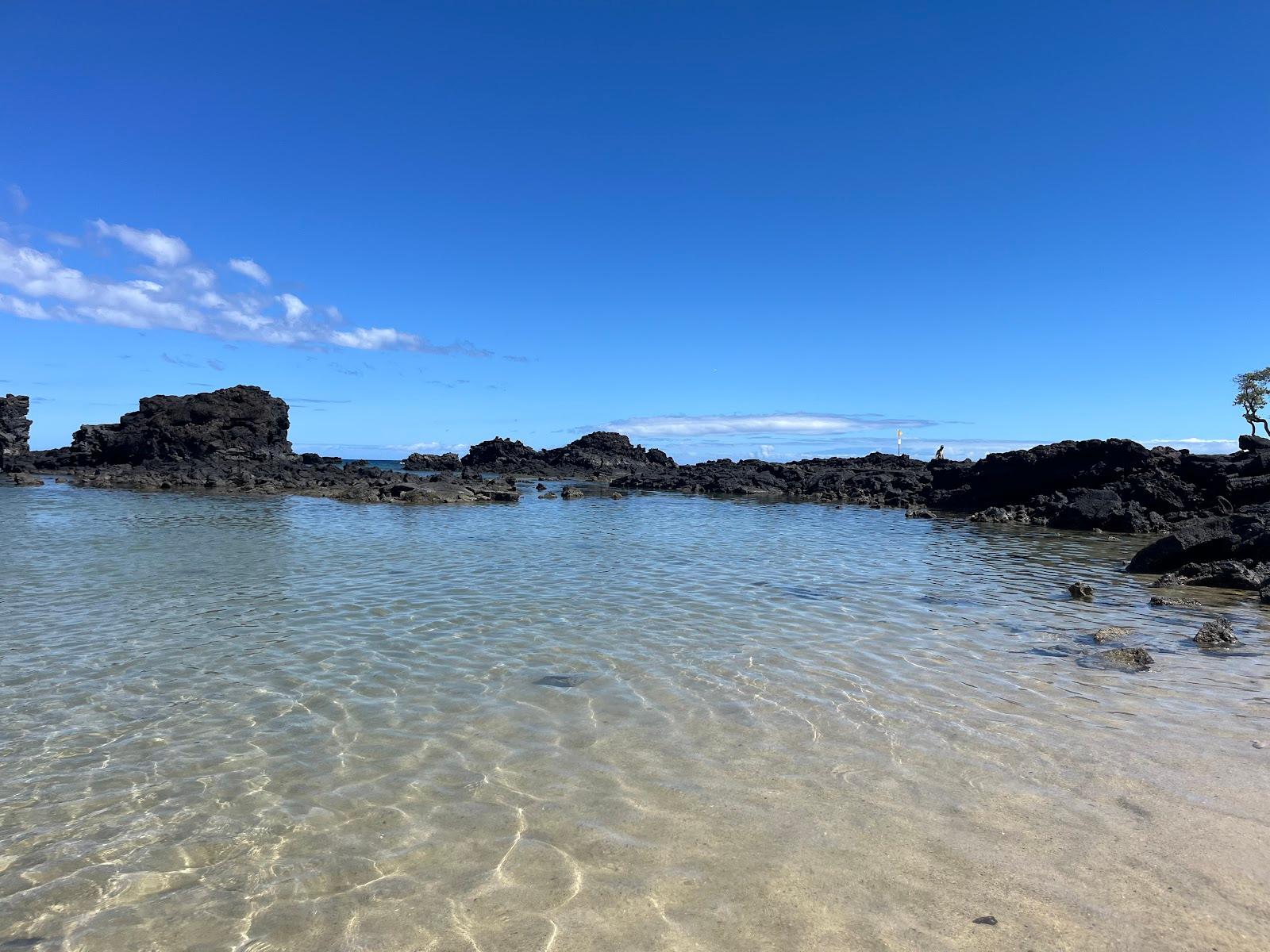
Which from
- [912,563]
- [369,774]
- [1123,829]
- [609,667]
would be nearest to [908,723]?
[1123,829]

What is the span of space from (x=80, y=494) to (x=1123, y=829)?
4465 centimetres

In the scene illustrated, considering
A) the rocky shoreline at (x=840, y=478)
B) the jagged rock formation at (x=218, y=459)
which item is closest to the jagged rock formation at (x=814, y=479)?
the rocky shoreline at (x=840, y=478)

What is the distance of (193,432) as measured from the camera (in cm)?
5331

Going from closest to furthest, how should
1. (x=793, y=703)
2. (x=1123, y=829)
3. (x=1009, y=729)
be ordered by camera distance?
(x=1123, y=829), (x=1009, y=729), (x=793, y=703)

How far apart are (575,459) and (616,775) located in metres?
77.8

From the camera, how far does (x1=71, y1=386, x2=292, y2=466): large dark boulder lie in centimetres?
5303

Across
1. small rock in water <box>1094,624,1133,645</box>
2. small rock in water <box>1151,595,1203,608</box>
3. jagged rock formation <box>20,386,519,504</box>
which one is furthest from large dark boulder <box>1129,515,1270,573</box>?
jagged rock formation <box>20,386,519,504</box>

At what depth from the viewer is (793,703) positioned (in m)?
7.38

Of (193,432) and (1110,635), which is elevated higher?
(193,432)

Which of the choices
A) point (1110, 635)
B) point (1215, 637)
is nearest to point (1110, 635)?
point (1110, 635)

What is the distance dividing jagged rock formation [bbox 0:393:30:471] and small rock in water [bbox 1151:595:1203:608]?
7400cm

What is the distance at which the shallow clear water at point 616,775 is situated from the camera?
3867mm

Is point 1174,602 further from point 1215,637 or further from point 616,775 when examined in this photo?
point 616,775

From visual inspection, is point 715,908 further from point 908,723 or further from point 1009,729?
point 1009,729
